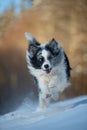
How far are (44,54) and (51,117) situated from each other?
40 cm

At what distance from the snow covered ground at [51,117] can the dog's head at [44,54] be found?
25cm

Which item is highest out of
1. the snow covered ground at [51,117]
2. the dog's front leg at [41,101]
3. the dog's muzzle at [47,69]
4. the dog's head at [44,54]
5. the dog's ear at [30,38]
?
the dog's ear at [30,38]

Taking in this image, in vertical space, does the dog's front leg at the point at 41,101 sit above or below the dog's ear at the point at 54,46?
below

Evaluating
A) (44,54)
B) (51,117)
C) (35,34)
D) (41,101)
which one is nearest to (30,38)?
(35,34)

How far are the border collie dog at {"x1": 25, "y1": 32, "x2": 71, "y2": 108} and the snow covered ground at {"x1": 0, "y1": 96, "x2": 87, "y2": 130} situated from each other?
2.5 inches

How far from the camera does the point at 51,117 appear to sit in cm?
314

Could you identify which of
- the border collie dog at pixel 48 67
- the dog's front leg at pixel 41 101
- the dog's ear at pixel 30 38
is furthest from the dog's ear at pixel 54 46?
the dog's front leg at pixel 41 101

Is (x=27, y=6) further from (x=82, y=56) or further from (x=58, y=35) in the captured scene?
(x=82, y=56)

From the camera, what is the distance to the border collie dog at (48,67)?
314 centimetres

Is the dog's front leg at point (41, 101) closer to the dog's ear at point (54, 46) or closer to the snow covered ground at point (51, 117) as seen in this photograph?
the snow covered ground at point (51, 117)

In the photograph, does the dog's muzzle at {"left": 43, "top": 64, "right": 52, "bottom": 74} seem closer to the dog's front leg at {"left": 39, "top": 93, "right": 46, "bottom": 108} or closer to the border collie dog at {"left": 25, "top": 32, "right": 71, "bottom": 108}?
the border collie dog at {"left": 25, "top": 32, "right": 71, "bottom": 108}

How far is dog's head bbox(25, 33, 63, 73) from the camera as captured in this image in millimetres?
3135

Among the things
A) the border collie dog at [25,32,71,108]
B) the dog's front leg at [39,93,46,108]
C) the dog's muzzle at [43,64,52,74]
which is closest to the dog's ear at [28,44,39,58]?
the border collie dog at [25,32,71,108]

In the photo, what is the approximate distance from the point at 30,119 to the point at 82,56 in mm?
517
